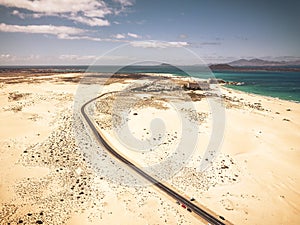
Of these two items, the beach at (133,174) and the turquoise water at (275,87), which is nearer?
the beach at (133,174)

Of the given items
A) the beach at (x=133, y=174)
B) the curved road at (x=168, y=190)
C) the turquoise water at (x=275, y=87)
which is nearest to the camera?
the curved road at (x=168, y=190)

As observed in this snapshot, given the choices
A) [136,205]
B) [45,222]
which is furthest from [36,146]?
[136,205]

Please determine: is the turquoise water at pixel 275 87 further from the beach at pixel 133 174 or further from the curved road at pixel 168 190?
the curved road at pixel 168 190

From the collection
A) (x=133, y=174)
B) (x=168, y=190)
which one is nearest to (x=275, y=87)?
(x=168, y=190)

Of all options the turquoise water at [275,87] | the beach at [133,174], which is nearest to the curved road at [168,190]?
the beach at [133,174]

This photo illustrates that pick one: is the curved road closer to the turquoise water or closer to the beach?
the beach

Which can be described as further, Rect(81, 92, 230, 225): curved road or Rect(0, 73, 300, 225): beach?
Rect(0, 73, 300, 225): beach

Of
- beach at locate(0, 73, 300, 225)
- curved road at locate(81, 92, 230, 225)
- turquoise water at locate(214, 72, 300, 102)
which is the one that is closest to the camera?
curved road at locate(81, 92, 230, 225)

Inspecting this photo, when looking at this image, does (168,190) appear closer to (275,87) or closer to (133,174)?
(133,174)

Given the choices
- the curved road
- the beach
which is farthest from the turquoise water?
the curved road
